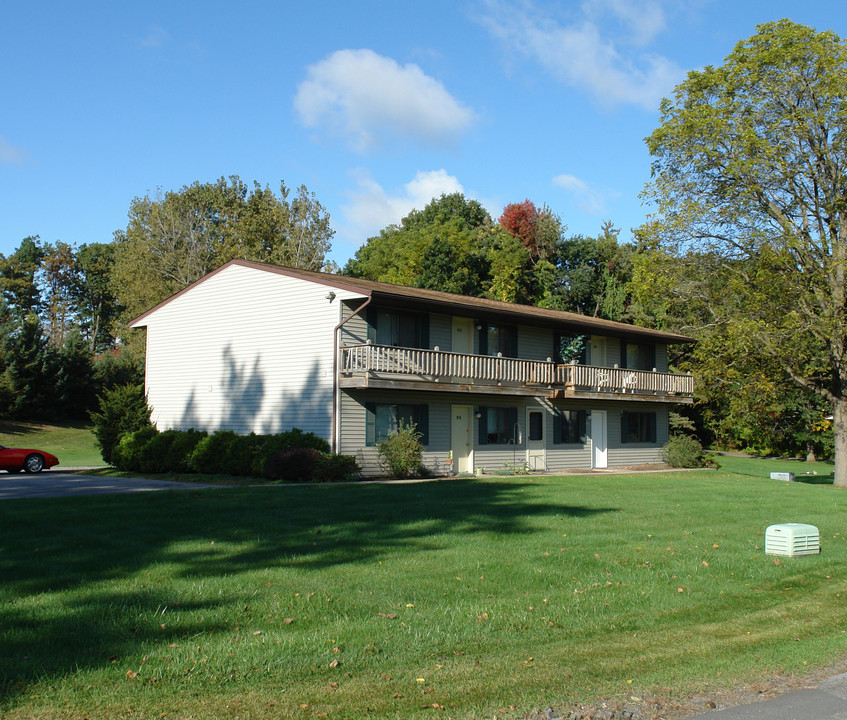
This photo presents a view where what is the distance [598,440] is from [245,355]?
14.7m

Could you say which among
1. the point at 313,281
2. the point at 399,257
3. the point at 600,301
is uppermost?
the point at 399,257

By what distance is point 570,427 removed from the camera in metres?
31.4

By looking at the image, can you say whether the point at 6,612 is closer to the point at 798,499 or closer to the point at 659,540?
the point at 659,540

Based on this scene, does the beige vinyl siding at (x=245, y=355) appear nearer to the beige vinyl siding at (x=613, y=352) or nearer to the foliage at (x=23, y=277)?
the beige vinyl siding at (x=613, y=352)

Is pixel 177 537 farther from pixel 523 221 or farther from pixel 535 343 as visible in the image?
pixel 523 221

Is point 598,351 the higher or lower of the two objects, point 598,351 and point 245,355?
the higher

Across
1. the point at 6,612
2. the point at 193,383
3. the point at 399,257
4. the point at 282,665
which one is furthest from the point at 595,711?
the point at 399,257

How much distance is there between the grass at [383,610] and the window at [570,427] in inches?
685

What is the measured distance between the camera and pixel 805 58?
2344 centimetres

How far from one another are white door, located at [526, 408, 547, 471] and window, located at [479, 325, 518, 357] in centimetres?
239

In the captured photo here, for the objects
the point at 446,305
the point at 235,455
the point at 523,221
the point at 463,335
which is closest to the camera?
the point at 235,455

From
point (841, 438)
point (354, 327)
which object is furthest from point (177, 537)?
point (841, 438)

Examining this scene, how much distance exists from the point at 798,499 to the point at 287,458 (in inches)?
494

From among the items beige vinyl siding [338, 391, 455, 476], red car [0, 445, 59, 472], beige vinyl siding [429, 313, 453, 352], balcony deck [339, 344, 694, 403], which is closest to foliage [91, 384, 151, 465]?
red car [0, 445, 59, 472]
